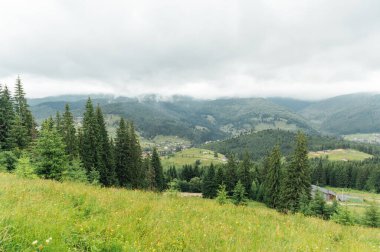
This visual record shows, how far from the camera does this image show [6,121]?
4450 centimetres

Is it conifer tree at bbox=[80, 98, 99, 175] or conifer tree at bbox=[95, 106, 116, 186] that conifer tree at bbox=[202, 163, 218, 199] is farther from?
conifer tree at bbox=[80, 98, 99, 175]

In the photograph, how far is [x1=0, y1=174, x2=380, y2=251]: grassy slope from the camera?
4.88m

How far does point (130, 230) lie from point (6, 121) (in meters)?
50.7

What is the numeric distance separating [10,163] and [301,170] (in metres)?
48.8

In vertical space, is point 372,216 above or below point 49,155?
below

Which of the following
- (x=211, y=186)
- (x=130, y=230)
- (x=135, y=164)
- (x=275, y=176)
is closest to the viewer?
(x=130, y=230)

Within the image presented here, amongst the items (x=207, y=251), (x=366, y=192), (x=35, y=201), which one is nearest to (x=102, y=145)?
(x=35, y=201)

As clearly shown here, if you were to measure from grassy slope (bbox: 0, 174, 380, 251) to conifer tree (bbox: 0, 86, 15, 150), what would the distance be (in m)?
40.6

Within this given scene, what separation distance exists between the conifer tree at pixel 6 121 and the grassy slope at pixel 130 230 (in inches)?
1600

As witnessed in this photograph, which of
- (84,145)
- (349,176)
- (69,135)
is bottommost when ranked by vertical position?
(349,176)

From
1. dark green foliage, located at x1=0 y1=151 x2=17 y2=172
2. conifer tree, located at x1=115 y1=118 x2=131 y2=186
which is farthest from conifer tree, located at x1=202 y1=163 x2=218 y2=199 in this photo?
dark green foliage, located at x1=0 y1=151 x2=17 y2=172

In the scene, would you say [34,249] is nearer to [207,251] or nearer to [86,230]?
[86,230]

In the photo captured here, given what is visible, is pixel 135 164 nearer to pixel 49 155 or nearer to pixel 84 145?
pixel 84 145

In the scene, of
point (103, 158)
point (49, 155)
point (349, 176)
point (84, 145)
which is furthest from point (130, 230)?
point (349, 176)
